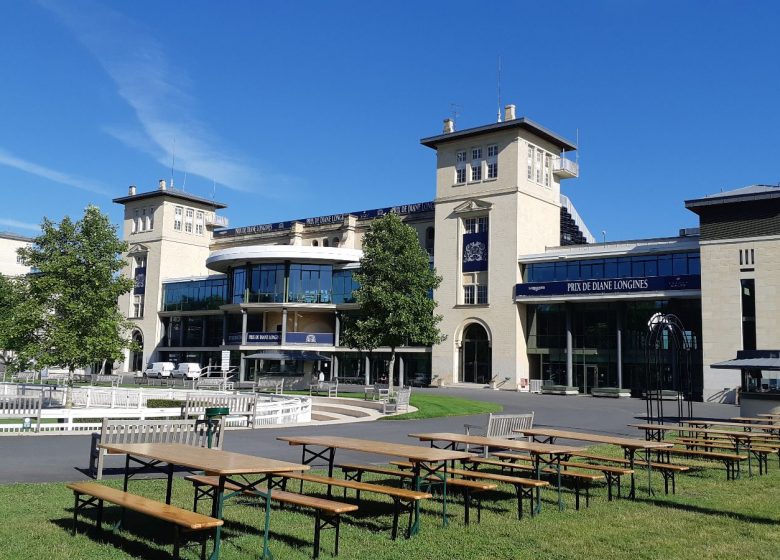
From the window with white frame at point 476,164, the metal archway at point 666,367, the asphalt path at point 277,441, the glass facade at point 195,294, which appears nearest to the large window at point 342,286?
the window with white frame at point 476,164

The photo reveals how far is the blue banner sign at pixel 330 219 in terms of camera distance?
6457 centimetres

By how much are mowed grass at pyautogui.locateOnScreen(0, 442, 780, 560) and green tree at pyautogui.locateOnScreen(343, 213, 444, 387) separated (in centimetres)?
2635

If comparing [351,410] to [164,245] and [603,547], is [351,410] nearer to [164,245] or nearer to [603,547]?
[603,547]

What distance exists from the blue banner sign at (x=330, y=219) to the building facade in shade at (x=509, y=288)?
26 centimetres

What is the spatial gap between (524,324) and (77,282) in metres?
33.1

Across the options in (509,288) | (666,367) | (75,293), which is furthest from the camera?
(509,288)

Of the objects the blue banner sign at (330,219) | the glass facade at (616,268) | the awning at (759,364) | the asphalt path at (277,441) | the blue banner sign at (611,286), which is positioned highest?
the blue banner sign at (330,219)

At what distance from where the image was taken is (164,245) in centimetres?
7744

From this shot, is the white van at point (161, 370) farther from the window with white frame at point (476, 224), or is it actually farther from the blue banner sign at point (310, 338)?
the window with white frame at point (476, 224)

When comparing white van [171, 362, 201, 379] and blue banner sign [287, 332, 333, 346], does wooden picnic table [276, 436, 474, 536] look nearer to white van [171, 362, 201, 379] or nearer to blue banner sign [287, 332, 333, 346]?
blue banner sign [287, 332, 333, 346]

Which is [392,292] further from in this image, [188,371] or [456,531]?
[188,371]

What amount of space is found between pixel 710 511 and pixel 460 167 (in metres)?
48.6

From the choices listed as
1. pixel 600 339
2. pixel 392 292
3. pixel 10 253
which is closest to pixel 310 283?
pixel 392 292

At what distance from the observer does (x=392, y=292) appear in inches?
1491
